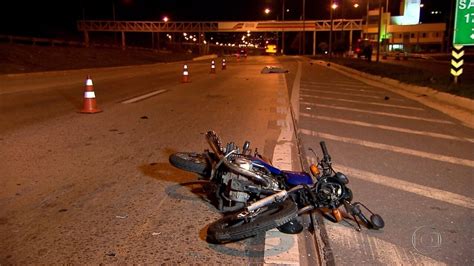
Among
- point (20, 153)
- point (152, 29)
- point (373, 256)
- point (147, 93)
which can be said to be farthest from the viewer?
point (152, 29)

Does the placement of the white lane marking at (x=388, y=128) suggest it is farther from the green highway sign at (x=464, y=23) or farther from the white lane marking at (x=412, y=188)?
Answer: the green highway sign at (x=464, y=23)

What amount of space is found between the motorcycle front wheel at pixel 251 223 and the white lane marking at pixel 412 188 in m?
2.12

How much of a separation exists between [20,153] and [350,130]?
5810 millimetres

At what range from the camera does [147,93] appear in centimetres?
1680

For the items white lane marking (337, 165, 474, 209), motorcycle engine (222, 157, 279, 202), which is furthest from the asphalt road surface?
motorcycle engine (222, 157, 279, 202)

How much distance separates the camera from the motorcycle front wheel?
12.9ft

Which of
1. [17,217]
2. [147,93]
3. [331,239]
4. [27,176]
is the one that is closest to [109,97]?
[147,93]

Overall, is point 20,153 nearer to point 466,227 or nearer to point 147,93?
point 466,227

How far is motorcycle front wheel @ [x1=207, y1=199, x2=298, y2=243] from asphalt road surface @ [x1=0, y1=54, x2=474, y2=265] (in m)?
0.16

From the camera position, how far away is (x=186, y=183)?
5.91m

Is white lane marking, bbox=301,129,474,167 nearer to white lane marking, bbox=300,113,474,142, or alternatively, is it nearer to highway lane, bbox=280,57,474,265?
highway lane, bbox=280,57,474,265

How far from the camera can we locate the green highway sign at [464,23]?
16.2 metres

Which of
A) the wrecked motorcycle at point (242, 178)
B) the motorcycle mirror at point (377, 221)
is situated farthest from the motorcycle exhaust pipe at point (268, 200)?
the motorcycle mirror at point (377, 221)

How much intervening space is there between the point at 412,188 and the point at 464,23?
12.7m
